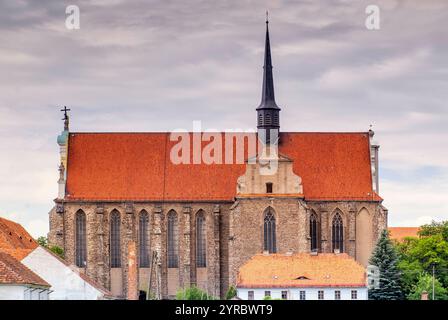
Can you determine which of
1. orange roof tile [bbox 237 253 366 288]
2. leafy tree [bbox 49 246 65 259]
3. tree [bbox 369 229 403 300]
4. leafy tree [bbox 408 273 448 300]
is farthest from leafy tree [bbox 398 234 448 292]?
leafy tree [bbox 49 246 65 259]

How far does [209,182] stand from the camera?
86.7 m

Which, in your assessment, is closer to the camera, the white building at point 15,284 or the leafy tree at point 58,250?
the white building at point 15,284

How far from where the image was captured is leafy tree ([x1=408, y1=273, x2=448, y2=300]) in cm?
6912

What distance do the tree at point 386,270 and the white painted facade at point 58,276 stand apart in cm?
1929

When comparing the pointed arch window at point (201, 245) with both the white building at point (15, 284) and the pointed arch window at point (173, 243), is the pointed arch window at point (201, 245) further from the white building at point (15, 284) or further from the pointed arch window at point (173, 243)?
the white building at point (15, 284)

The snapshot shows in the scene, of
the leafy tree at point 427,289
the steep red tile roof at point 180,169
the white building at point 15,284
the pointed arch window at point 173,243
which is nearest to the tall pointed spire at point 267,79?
the steep red tile roof at point 180,169

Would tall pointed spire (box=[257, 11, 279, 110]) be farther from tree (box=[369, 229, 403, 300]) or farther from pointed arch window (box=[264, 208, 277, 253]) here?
tree (box=[369, 229, 403, 300])

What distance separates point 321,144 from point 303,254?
1306 cm

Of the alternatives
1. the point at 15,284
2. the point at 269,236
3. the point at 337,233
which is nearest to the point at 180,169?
the point at 269,236

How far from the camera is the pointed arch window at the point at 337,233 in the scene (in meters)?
82.8

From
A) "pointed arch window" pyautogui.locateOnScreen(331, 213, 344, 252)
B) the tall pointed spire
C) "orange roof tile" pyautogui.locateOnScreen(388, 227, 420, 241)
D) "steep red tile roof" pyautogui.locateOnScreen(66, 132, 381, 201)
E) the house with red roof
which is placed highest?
the tall pointed spire

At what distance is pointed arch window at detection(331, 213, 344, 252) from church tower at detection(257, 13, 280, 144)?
7202mm
